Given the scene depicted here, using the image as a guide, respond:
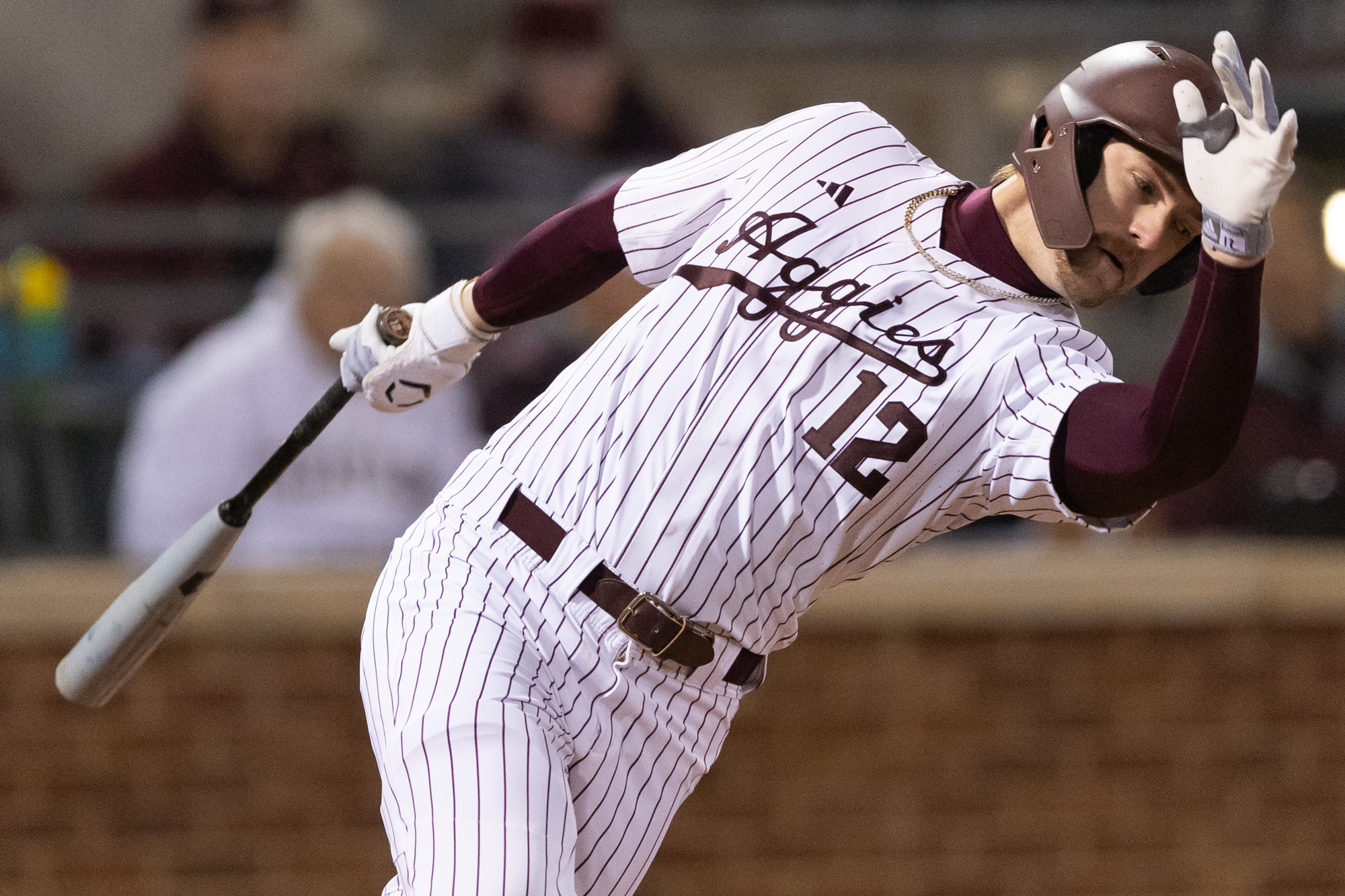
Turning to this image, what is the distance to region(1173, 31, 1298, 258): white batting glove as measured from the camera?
180 cm

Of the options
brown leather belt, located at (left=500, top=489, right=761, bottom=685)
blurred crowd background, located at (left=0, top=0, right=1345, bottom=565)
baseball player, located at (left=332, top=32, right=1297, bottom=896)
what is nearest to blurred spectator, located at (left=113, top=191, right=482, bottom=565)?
blurred crowd background, located at (left=0, top=0, right=1345, bottom=565)

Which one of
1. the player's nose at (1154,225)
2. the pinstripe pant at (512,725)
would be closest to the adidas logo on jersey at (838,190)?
the player's nose at (1154,225)

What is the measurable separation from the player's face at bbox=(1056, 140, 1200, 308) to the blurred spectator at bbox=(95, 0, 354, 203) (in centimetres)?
346

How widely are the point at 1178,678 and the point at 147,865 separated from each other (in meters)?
2.77

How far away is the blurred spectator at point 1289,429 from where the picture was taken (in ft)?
15.3

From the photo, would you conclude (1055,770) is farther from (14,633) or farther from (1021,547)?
(14,633)

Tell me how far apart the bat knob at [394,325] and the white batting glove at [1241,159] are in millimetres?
1298

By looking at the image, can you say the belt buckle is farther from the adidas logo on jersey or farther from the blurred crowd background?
the blurred crowd background

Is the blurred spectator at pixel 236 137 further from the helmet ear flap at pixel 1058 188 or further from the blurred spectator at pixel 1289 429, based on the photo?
the helmet ear flap at pixel 1058 188

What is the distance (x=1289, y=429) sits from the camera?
15.3ft

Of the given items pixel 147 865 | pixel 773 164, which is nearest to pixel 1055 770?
pixel 147 865

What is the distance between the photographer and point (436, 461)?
465 centimetres

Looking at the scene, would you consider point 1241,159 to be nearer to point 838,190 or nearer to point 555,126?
point 838,190

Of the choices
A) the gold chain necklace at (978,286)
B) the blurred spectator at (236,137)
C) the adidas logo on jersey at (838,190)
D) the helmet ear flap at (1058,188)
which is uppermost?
the helmet ear flap at (1058,188)
